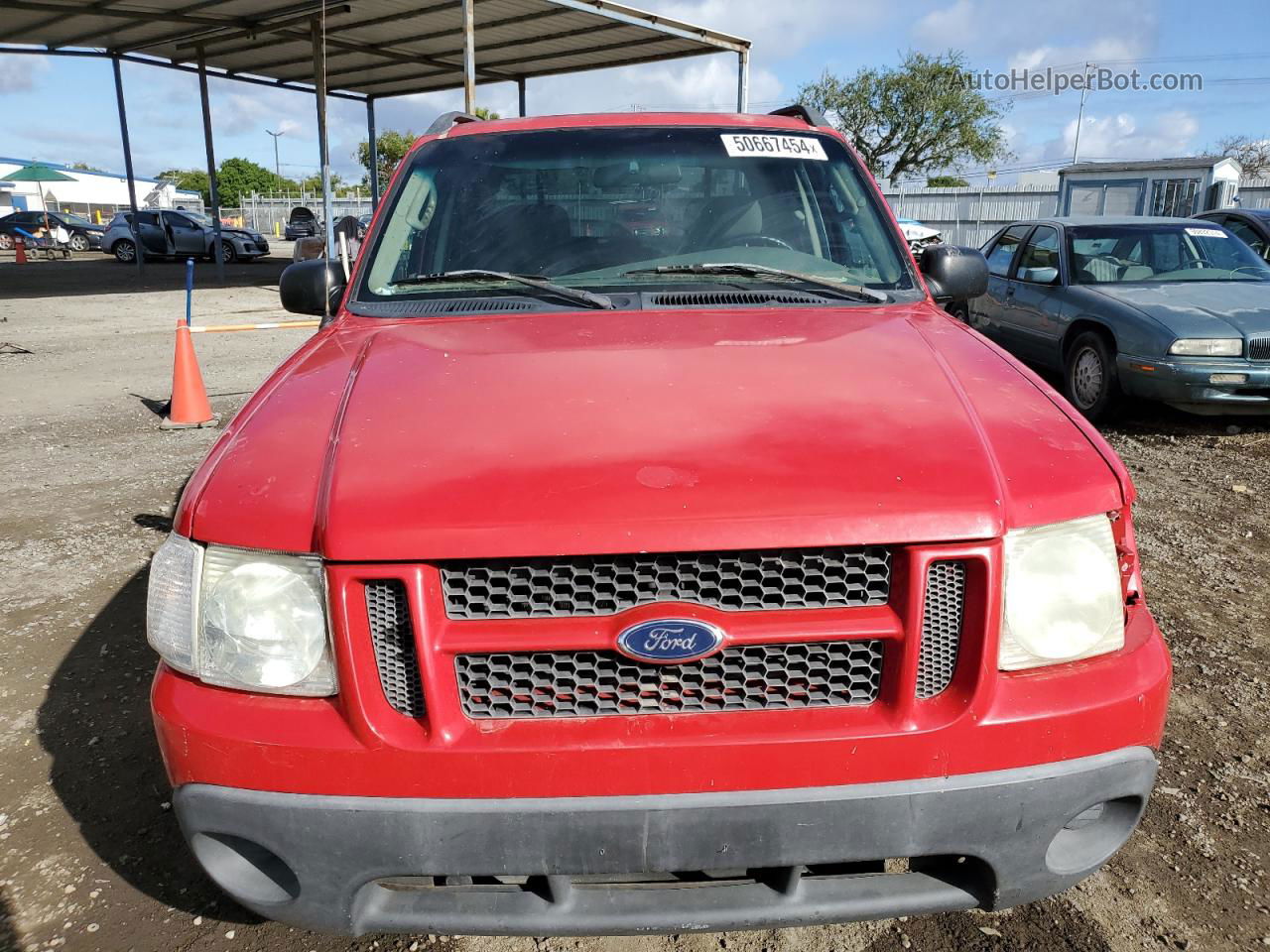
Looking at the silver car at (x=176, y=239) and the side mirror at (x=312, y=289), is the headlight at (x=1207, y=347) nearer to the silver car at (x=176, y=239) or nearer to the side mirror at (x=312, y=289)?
the side mirror at (x=312, y=289)

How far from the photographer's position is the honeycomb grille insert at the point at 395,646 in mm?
1680

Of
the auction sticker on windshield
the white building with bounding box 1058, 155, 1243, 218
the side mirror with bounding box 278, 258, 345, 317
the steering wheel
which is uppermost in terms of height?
the white building with bounding box 1058, 155, 1243, 218

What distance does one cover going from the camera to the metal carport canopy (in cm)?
1527

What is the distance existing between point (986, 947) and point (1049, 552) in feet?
3.46

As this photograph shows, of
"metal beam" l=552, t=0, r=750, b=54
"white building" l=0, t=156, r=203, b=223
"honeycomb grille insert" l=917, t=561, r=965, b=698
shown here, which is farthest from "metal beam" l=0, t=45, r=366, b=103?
"white building" l=0, t=156, r=203, b=223

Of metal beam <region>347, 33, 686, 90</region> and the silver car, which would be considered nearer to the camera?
metal beam <region>347, 33, 686, 90</region>

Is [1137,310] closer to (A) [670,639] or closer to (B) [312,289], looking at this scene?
(B) [312,289]

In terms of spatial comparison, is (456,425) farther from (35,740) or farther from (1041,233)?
(1041,233)

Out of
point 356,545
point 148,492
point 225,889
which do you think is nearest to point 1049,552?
point 356,545

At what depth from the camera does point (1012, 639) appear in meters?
1.74

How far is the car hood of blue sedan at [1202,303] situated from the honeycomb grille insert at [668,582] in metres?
6.43

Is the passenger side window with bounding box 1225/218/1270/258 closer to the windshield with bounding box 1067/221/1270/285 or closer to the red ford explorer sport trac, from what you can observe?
the windshield with bounding box 1067/221/1270/285

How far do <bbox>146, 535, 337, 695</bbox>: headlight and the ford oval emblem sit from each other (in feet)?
1.82

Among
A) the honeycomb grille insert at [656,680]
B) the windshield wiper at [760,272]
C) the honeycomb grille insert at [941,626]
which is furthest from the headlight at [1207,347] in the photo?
the honeycomb grille insert at [656,680]
